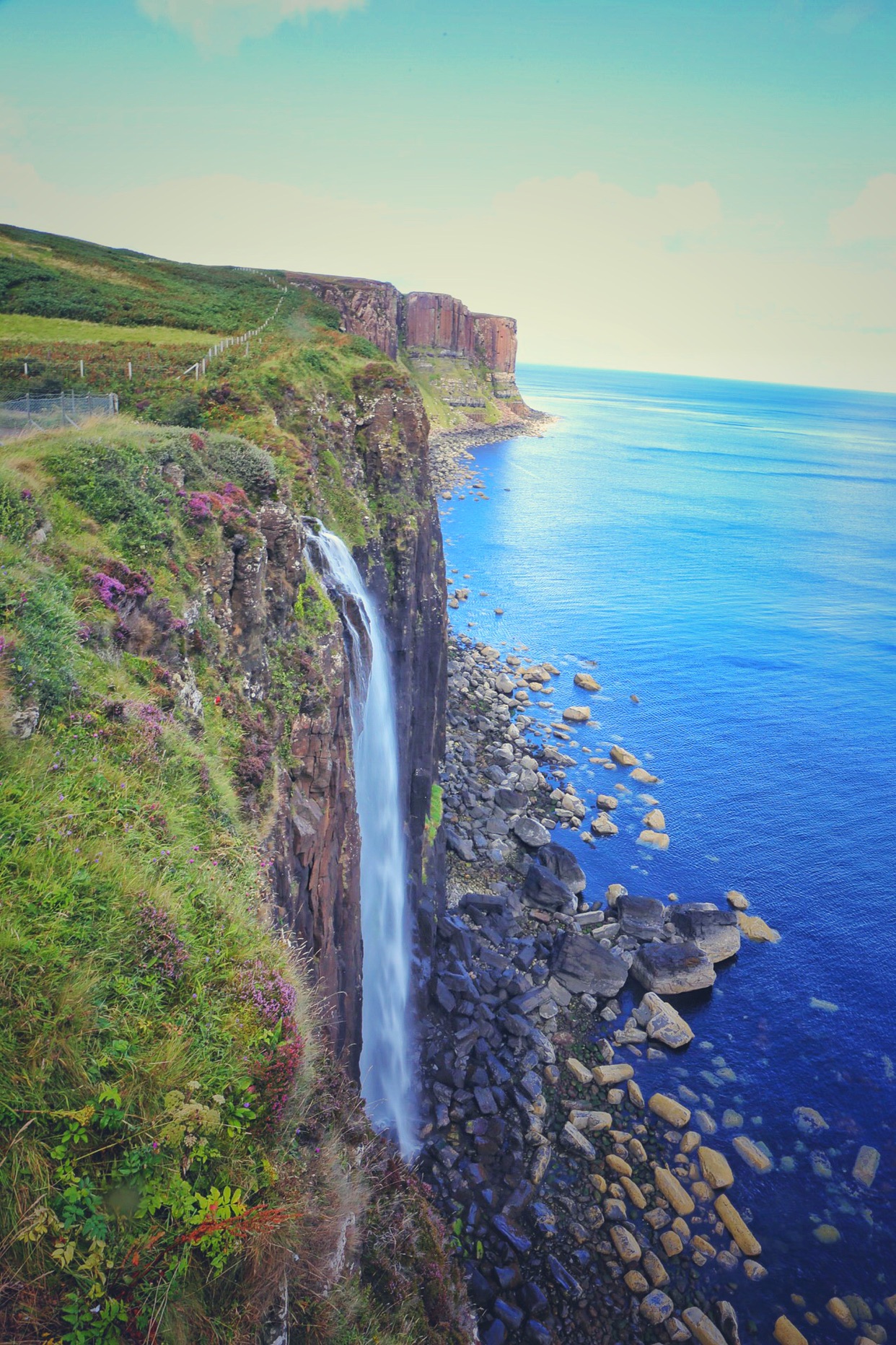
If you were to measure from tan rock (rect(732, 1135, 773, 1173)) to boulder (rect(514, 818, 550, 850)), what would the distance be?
48.9 feet

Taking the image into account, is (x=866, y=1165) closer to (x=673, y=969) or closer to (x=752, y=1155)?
(x=752, y=1155)

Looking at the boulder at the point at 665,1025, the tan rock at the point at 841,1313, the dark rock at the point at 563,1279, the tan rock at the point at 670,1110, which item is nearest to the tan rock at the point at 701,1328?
the dark rock at the point at 563,1279

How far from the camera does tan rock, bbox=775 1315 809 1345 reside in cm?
1816

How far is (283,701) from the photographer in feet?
52.5

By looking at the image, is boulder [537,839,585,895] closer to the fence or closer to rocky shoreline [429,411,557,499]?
the fence

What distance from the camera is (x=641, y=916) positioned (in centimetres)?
3131

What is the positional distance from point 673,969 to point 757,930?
5913 mm

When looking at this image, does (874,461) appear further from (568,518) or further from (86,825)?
(86,825)

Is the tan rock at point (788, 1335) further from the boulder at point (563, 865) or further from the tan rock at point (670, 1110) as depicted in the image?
the boulder at point (563, 865)

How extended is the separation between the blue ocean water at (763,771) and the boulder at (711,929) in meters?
0.94

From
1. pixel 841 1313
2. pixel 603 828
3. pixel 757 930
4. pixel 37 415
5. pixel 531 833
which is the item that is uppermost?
pixel 37 415

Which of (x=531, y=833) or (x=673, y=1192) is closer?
(x=673, y=1192)

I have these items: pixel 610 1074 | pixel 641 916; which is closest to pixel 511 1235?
pixel 610 1074

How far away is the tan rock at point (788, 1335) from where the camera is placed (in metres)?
18.2
